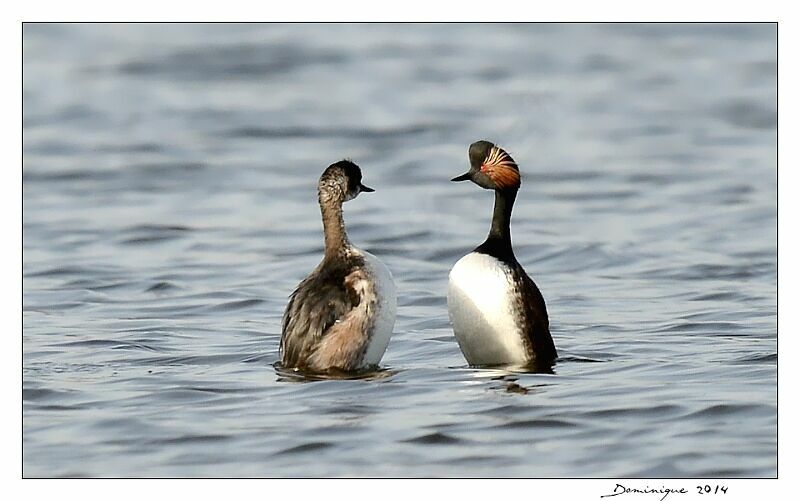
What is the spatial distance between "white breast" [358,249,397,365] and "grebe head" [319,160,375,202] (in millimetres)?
513

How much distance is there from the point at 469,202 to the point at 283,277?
4.19 m

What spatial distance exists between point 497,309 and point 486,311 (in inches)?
2.8

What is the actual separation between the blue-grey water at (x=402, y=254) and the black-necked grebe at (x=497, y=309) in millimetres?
182

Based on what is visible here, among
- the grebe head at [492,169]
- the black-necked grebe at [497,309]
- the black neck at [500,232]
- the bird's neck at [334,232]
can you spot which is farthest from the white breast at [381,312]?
the grebe head at [492,169]

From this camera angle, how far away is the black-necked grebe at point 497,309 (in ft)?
35.2

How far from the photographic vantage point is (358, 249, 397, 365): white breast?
10562mm

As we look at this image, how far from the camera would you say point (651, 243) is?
643 inches

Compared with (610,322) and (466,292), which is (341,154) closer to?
(610,322)

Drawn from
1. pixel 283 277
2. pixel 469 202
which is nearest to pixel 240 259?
pixel 283 277

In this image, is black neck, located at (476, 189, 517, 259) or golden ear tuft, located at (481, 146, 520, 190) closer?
black neck, located at (476, 189, 517, 259)

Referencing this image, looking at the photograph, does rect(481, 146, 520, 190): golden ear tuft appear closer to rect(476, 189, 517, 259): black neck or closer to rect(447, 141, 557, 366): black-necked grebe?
rect(476, 189, 517, 259): black neck

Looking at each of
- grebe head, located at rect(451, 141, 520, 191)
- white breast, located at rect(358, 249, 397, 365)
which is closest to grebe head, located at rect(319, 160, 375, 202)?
white breast, located at rect(358, 249, 397, 365)

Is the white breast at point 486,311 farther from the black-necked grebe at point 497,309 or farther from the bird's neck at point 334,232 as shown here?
the bird's neck at point 334,232

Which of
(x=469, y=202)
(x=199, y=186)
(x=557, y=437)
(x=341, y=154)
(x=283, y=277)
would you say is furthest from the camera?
(x=341, y=154)
